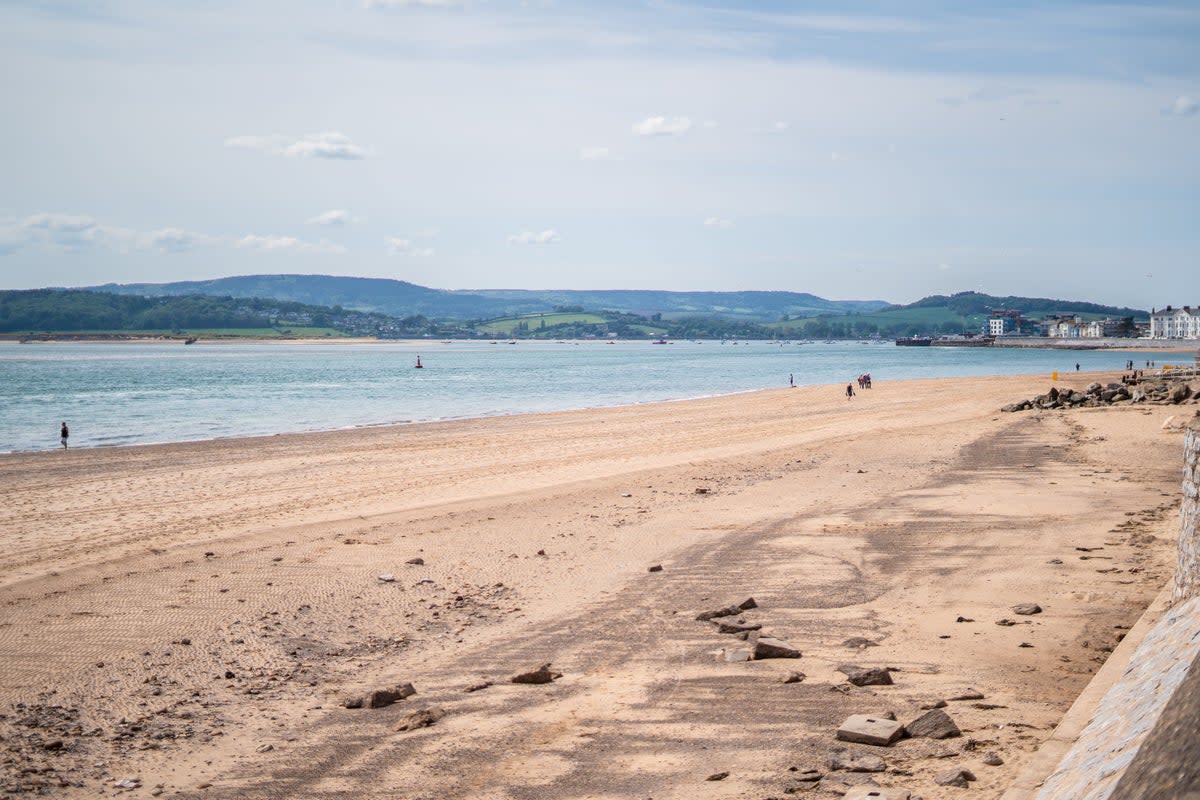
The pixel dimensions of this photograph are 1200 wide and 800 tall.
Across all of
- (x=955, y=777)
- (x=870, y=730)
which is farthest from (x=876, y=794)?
(x=870, y=730)

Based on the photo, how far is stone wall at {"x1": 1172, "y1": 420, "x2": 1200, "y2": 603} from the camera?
6.60 metres

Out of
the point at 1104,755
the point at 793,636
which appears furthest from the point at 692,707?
the point at 1104,755

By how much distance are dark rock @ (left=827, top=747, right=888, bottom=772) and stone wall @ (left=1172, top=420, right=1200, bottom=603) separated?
2.65 meters

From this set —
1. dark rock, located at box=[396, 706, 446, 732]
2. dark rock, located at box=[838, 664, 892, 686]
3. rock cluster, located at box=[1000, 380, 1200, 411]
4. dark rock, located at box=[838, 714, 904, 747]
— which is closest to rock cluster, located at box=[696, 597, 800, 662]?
dark rock, located at box=[838, 664, 892, 686]

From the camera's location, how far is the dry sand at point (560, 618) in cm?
650

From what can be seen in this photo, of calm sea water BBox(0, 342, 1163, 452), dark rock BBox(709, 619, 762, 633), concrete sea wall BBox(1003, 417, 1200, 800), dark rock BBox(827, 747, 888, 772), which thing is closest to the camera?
concrete sea wall BBox(1003, 417, 1200, 800)

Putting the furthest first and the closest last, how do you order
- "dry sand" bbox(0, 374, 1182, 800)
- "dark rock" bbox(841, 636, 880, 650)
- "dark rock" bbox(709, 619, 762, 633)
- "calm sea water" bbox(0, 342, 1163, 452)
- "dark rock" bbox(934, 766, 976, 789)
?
"calm sea water" bbox(0, 342, 1163, 452)
"dark rock" bbox(709, 619, 762, 633)
"dark rock" bbox(841, 636, 880, 650)
"dry sand" bbox(0, 374, 1182, 800)
"dark rock" bbox(934, 766, 976, 789)

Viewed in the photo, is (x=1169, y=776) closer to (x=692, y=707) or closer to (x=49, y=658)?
(x=692, y=707)

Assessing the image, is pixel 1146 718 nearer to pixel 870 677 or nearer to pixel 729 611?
pixel 870 677

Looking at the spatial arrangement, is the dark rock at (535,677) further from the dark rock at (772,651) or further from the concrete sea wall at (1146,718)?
the concrete sea wall at (1146,718)

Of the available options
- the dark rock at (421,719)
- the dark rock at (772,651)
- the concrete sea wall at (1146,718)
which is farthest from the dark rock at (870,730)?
the dark rock at (421,719)

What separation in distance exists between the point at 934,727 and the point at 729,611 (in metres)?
3.44

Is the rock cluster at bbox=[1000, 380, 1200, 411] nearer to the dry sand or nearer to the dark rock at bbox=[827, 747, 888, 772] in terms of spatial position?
the dry sand

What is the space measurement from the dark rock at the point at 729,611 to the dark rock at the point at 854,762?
11.1 feet
